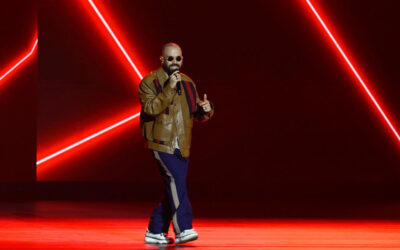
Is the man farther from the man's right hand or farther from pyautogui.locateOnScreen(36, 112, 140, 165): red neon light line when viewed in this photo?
pyautogui.locateOnScreen(36, 112, 140, 165): red neon light line

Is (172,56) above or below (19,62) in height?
below

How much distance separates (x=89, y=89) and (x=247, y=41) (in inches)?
63.6

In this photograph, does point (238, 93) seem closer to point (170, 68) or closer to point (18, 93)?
point (18, 93)

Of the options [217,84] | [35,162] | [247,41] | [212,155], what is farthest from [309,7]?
[35,162]

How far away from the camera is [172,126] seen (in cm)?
457

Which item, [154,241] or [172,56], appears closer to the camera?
[172,56]

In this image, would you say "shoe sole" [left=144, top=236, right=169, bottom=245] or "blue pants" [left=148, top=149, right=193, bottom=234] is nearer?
"blue pants" [left=148, top=149, right=193, bottom=234]

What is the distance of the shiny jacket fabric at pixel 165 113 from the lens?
4.47m

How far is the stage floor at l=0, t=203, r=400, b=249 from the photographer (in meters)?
4.73

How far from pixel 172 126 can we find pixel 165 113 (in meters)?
0.09

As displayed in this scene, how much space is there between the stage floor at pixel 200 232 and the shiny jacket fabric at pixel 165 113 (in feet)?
2.03

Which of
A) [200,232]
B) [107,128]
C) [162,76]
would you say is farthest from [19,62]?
[162,76]

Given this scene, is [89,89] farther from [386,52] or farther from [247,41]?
[386,52]

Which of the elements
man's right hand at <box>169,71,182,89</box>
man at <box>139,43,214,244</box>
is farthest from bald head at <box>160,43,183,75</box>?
man's right hand at <box>169,71,182,89</box>
